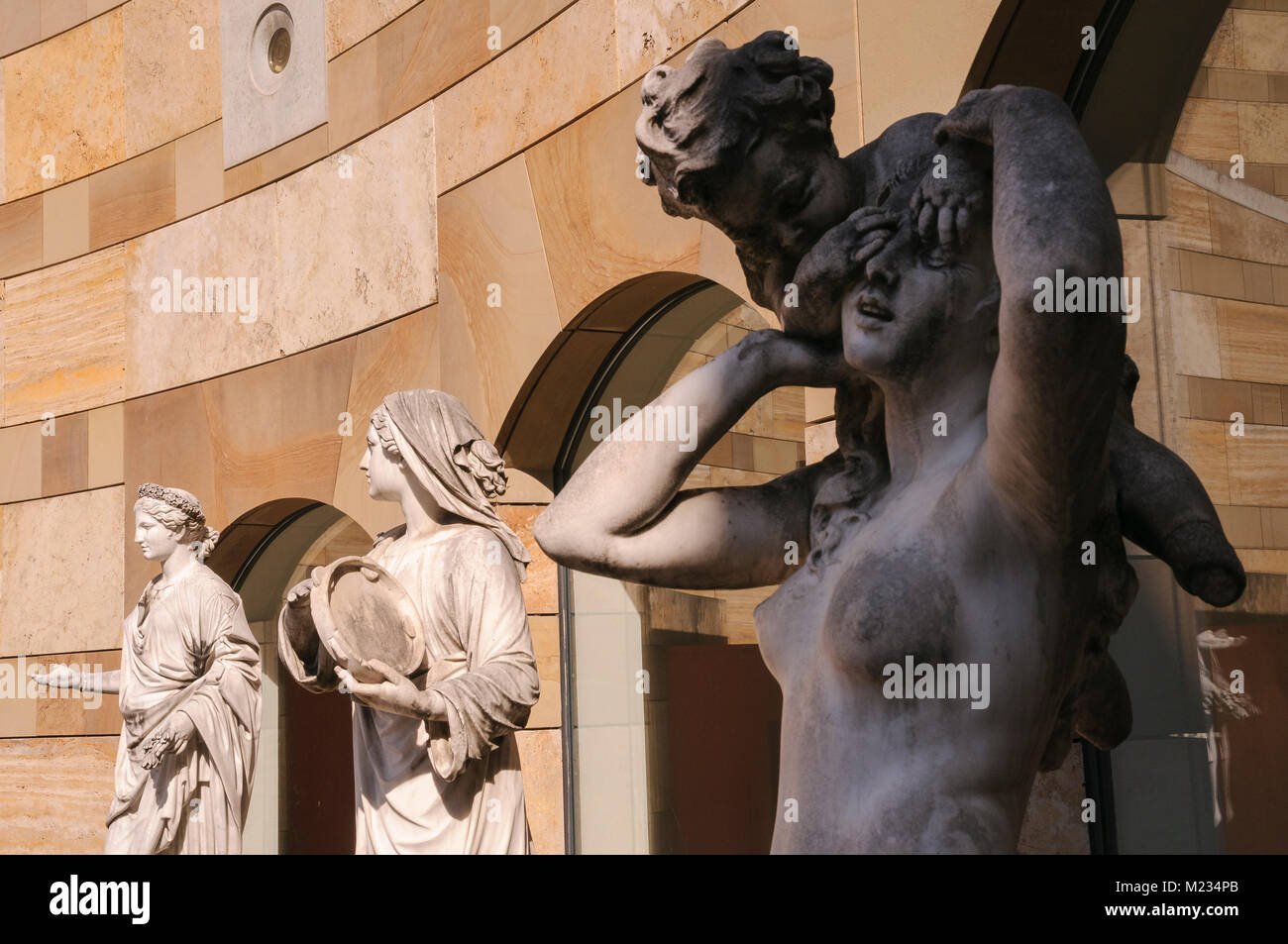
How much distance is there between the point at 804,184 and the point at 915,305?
220mm

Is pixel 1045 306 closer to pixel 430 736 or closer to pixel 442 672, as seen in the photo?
pixel 430 736

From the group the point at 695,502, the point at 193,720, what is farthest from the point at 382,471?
the point at 695,502

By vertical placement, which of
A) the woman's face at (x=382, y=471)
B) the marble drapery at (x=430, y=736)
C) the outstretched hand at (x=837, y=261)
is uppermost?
the woman's face at (x=382, y=471)

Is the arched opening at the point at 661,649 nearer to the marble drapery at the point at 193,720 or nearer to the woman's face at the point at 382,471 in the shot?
the woman's face at the point at 382,471

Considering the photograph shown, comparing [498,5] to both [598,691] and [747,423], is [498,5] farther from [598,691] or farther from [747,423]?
[598,691]

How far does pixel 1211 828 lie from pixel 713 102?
3427 mm

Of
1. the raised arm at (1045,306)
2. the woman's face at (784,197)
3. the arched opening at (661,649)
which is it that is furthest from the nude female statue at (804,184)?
the arched opening at (661,649)

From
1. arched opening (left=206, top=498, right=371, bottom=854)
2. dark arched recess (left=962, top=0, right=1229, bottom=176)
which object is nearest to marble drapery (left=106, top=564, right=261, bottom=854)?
arched opening (left=206, top=498, right=371, bottom=854)

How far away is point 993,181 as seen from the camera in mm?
1621

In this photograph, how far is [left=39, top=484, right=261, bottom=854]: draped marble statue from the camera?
6.80m

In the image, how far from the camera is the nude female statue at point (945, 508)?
1.55 meters

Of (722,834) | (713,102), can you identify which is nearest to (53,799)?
(722,834)

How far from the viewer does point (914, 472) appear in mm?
1866

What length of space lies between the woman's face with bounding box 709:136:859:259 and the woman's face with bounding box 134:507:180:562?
5.98m
